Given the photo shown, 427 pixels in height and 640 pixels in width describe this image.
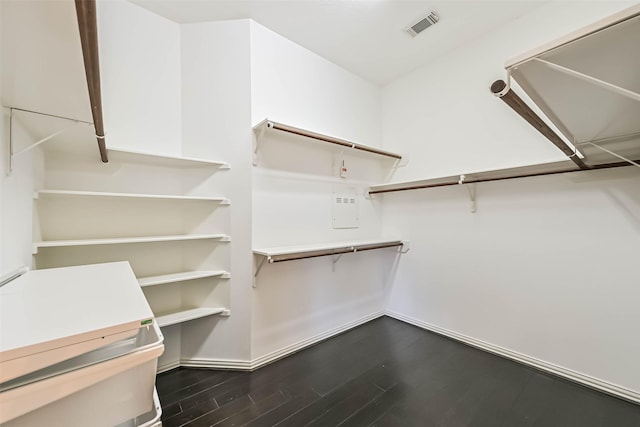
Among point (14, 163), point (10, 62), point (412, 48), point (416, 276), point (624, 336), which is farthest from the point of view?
point (416, 276)

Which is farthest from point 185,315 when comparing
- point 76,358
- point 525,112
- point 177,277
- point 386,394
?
point 525,112

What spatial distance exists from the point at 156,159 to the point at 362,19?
80.5 inches

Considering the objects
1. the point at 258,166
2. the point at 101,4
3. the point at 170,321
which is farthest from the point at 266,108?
the point at 170,321

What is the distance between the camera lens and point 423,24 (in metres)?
2.27

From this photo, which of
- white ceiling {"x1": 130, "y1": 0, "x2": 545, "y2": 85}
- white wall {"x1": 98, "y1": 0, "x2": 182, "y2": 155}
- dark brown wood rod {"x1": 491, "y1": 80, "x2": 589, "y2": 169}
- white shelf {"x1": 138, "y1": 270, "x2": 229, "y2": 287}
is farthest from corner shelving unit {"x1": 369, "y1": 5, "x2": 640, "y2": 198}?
white wall {"x1": 98, "y1": 0, "x2": 182, "y2": 155}

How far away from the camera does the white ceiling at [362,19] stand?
203 centimetres

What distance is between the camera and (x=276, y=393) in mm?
1810

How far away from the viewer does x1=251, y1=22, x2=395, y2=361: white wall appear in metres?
2.20

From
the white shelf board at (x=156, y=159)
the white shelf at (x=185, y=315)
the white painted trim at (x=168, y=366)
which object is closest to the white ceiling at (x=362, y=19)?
the white shelf board at (x=156, y=159)

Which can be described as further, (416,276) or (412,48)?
(416,276)

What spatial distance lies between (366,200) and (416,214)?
1.92ft

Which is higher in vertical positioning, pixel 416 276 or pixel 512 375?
pixel 416 276

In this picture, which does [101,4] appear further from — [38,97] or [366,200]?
[366,200]

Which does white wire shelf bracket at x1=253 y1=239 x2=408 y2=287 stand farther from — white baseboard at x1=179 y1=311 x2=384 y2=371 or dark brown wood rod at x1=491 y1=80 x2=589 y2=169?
dark brown wood rod at x1=491 y1=80 x2=589 y2=169
